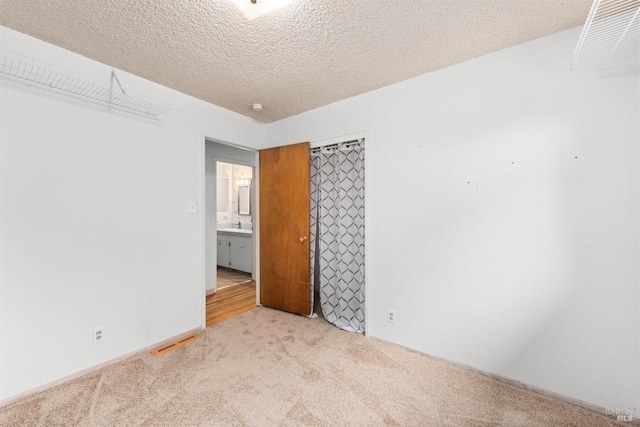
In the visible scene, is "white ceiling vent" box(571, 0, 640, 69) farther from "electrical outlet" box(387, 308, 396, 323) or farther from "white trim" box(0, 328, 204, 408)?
"white trim" box(0, 328, 204, 408)

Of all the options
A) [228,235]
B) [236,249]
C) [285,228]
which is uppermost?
[285,228]

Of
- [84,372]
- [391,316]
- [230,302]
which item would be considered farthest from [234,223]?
[391,316]

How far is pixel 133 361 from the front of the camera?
2.20m

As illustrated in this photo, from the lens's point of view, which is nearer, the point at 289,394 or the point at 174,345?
the point at 289,394

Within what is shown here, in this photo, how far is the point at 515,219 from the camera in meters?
1.91

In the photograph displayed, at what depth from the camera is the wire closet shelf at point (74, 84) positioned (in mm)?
1758

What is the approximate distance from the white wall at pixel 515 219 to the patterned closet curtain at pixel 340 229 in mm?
263

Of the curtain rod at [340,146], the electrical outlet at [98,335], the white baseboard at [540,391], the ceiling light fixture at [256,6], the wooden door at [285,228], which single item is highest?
the ceiling light fixture at [256,6]

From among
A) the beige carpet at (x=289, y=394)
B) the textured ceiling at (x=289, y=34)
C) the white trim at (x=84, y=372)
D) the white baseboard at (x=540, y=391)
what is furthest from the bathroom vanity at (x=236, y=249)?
the white baseboard at (x=540, y=391)

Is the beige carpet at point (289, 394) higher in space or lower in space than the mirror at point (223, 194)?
lower

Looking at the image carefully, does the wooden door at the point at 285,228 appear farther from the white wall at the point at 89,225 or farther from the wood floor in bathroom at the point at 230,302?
the white wall at the point at 89,225

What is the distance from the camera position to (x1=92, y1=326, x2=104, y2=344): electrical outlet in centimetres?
208

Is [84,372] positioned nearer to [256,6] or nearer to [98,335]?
[98,335]

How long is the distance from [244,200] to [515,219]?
195 inches
